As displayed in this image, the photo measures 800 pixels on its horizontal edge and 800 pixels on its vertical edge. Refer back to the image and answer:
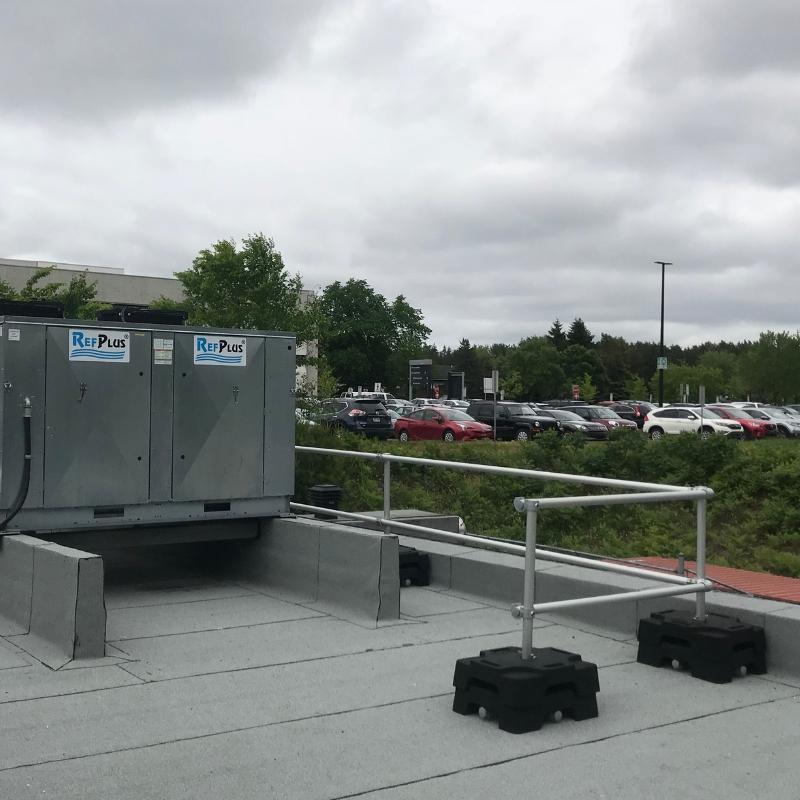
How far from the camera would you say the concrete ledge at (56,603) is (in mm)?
6723

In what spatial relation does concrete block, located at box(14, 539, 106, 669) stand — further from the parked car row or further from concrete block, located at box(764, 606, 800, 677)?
the parked car row

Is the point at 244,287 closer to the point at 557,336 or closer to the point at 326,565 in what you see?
the point at 326,565

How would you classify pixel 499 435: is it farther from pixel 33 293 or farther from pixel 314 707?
pixel 314 707

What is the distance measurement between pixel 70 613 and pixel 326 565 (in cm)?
251

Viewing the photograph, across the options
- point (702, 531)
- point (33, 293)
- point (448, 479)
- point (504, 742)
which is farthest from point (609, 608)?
point (33, 293)

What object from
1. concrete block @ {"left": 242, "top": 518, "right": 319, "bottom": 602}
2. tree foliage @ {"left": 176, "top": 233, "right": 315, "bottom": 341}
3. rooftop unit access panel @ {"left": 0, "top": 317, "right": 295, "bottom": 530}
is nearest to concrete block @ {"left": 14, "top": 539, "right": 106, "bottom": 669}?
rooftop unit access panel @ {"left": 0, "top": 317, "right": 295, "bottom": 530}

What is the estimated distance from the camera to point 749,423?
47812 mm

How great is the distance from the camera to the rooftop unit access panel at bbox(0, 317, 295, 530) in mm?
8648

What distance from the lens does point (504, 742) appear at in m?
5.17

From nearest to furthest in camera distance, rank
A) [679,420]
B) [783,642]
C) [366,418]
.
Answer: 1. [783,642]
2. [366,418]
3. [679,420]

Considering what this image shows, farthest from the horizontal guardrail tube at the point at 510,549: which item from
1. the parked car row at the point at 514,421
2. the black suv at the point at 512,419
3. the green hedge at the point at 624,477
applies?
the black suv at the point at 512,419

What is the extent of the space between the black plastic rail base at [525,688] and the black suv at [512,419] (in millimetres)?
37978

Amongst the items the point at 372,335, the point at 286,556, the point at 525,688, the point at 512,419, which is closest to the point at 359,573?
the point at 286,556

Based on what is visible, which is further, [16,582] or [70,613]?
[16,582]
